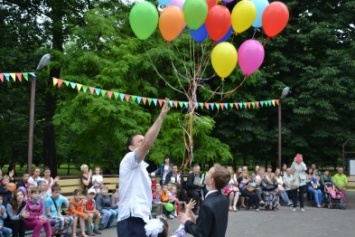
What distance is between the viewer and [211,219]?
12.1 ft

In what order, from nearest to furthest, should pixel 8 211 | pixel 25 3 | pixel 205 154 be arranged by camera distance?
pixel 8 211, pixel 205 154, pixel 25 3

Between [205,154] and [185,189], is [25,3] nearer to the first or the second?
[205,154]

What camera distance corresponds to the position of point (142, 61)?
15781mm

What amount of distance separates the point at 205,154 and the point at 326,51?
720 cm

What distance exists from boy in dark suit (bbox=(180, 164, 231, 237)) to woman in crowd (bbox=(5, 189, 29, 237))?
5.18 m

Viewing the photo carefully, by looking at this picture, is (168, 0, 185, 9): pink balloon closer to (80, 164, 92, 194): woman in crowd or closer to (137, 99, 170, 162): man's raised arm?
(80, 164, 92, 194): woman in crowd

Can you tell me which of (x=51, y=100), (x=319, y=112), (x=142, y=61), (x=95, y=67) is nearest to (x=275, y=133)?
(x=319, y=112)

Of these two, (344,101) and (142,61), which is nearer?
(142,61)

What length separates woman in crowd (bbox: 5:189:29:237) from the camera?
812 centimetres

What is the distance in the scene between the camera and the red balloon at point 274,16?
8.85m

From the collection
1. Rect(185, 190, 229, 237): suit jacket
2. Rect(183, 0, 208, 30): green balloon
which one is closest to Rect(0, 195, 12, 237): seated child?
Rect(183, 0, 208, 30): green balloon

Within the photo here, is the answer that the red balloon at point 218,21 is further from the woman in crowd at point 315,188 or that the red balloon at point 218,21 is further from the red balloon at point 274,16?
the woman in crowd at point 315,188

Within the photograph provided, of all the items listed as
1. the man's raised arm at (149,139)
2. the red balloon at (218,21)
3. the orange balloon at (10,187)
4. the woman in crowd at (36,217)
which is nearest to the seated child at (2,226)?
the woman in crowd at (36,217)

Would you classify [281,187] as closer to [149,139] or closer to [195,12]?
[195,12]
